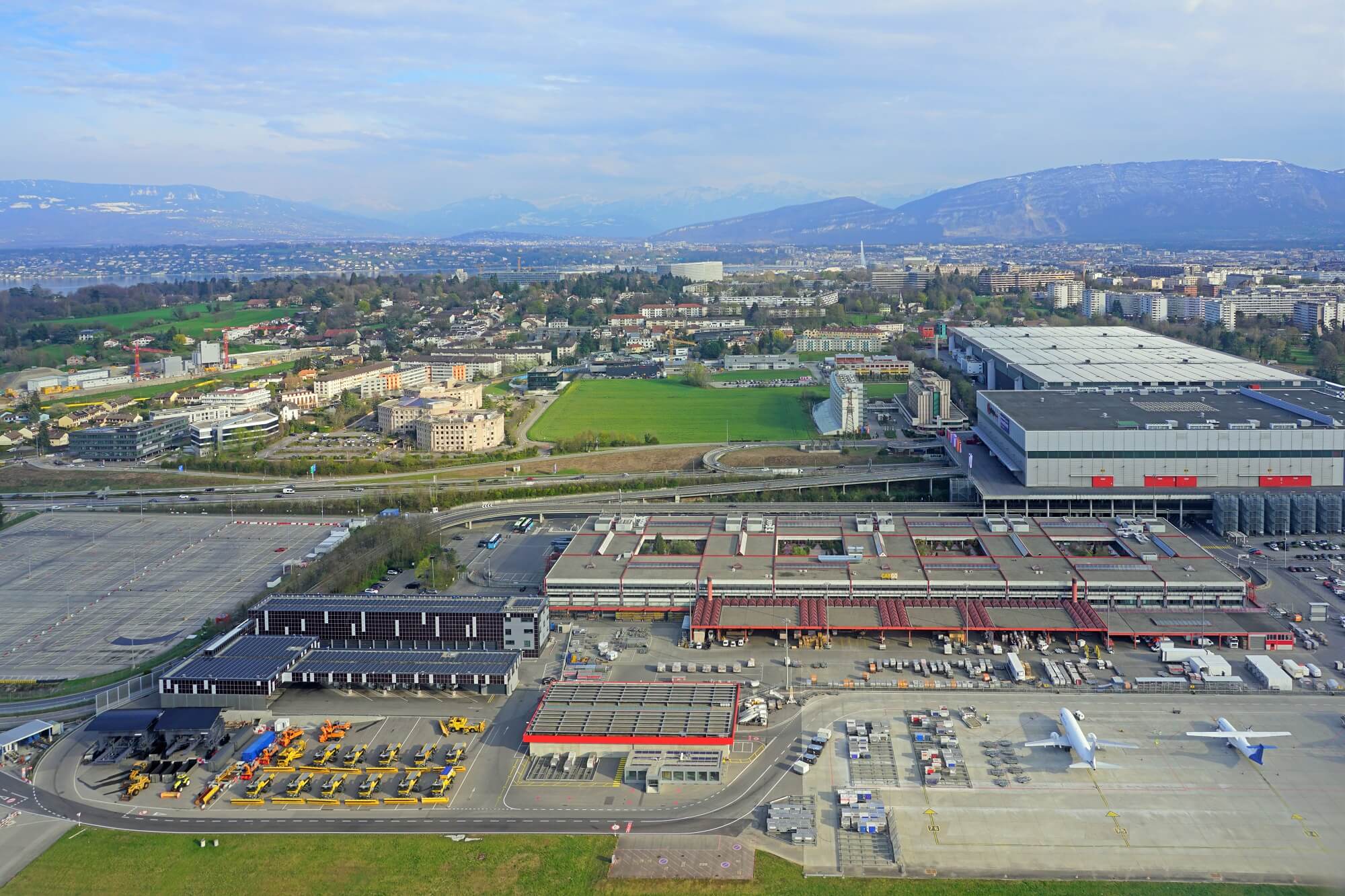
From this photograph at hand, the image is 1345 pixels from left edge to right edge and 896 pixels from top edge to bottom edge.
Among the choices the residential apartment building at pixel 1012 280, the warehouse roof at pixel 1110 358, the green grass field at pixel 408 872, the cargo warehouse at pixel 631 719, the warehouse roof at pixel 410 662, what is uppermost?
the residential apartment building at pixel 1012 280

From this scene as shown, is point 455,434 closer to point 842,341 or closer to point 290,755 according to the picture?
point 290,755

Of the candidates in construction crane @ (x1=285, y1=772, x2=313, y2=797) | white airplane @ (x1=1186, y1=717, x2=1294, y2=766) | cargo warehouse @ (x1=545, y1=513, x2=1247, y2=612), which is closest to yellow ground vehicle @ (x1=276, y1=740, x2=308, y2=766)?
construction crane @ (x1=285, y1=772, x2=313, y2=797)

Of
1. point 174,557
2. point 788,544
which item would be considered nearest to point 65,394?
point 174,557

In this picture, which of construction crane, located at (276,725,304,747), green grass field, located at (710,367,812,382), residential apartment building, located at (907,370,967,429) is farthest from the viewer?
green grass field, located at (710,367,812,382)

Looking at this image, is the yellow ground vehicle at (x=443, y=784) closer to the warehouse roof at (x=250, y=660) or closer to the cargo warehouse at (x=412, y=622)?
the warehouse roof at (x=250, y=660)

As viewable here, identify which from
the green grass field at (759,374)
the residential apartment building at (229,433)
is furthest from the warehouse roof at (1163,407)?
the residential apartment building at (229,433)

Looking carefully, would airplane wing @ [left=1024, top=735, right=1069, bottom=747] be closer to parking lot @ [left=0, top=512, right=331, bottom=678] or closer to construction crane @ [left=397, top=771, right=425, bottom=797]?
construction crane @ [left=397, top=771, right=425, bottom=797]

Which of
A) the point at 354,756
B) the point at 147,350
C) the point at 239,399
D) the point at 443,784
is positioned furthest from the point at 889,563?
the point at 147,350
